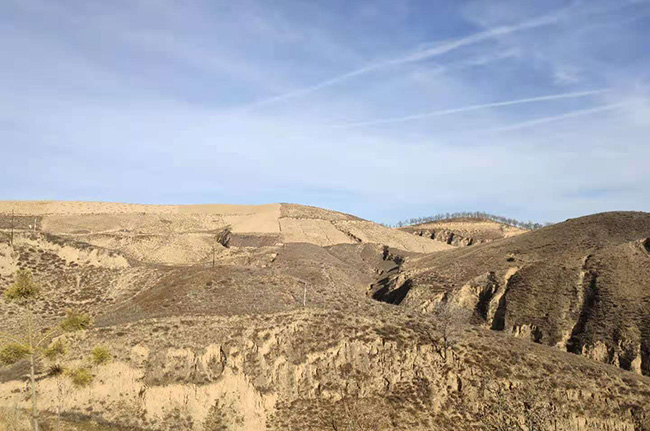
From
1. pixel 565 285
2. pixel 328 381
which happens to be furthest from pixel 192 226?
pixel 328 381

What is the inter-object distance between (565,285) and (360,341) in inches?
1304

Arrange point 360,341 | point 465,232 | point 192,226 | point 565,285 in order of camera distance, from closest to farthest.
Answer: point 360,341 → point 565,285 → point 192,226 → point 465,232

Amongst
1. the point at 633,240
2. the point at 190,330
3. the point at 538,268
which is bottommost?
the point at 190,330

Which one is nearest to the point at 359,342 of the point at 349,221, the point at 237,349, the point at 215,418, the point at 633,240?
the point at 237,349

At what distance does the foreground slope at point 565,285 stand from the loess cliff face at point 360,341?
7.8 inches

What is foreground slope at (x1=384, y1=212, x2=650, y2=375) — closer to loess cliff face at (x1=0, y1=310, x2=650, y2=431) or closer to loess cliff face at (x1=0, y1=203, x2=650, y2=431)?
loess cliff face at (x1=0, y1=203, x2=650, y2=431)

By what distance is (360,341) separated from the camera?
39.4m

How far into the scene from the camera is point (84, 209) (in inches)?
4872

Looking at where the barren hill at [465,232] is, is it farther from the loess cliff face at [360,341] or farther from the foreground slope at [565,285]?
the loess cliff face at [360,341]

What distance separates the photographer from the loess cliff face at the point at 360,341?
110 ft

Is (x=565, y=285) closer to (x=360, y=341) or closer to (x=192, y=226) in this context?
(x=360, y=341)

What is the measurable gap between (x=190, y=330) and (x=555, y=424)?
28358 millimetres

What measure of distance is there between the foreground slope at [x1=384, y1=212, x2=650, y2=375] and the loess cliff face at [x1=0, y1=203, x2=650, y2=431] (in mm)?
198

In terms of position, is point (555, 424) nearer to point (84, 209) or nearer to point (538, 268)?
point (538, 268)
